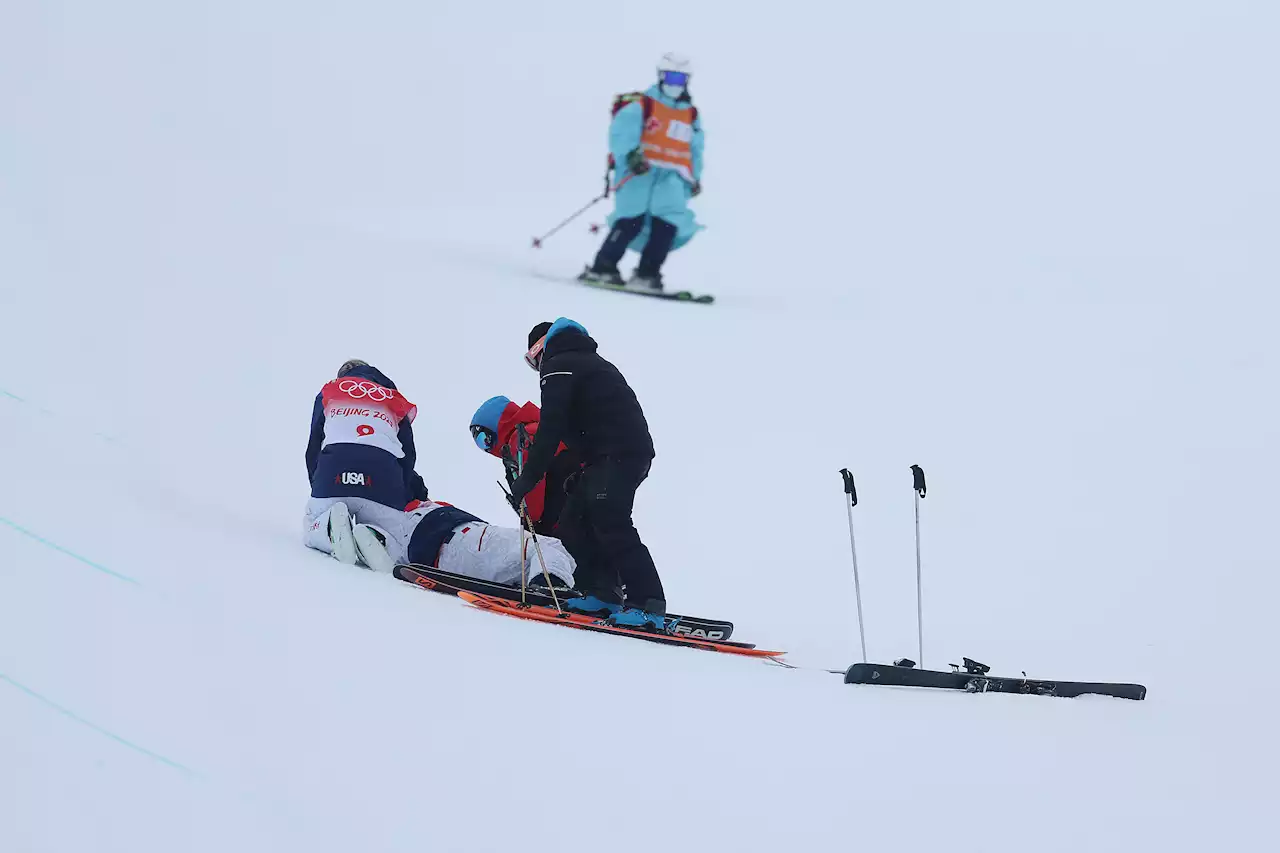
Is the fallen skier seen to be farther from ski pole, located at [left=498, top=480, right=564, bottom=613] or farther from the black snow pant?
the black snow pant

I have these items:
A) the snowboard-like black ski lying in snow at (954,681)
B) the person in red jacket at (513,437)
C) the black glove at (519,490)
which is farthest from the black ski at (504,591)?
the snowboard-like black ski lying in snow at (954,681)

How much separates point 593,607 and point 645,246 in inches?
275

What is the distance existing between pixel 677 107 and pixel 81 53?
9.65 meters

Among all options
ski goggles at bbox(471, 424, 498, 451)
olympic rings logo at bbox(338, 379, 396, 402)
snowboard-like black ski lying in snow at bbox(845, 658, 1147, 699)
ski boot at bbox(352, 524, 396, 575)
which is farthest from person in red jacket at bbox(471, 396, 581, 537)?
snowboard-like black ski lying in snow at bbox(845, 658, 1147, 699)

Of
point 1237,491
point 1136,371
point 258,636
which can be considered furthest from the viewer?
point 1136,371

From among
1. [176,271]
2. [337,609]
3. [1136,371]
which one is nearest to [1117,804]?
[337,609]

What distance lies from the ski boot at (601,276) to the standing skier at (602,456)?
259 inches

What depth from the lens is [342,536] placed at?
5266mm

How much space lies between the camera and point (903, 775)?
3.61 metres

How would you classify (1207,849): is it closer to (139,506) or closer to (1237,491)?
(139,506)

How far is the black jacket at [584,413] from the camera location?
4895mm

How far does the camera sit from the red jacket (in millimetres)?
5172

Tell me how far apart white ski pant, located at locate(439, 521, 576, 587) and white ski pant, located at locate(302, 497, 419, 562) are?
153mm

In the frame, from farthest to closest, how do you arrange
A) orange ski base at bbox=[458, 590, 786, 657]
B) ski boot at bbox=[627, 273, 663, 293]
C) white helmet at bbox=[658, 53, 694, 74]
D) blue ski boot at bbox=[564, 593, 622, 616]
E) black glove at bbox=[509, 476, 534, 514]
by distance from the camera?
1. ski boot at bbox=[627, 273, 663, 293]
2. white helmet at bbox=[658, 53, 694, 74]
3. blue ski boot at bbox=[564, 593, 622, 616]
4. black glove at bbox=[509, 476, 534, 514]
5. orange ski base at bbox=[458, 590, 786, 657]
